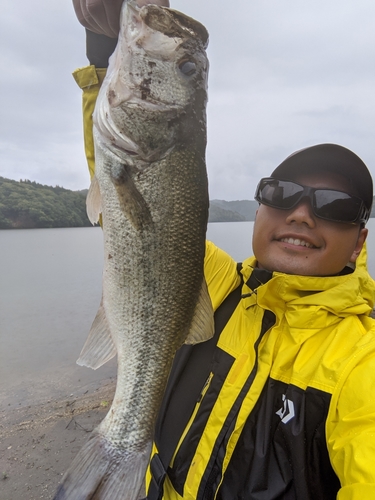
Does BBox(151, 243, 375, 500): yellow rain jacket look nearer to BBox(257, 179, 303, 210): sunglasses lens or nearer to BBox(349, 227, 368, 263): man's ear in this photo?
BBox(349, 227, 368, 263): man's ear

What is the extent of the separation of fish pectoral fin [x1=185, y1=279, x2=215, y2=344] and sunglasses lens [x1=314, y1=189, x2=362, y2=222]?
0.87 metres

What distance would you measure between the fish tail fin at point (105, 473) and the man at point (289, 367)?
0.28m

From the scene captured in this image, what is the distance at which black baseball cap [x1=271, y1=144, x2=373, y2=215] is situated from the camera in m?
2.15

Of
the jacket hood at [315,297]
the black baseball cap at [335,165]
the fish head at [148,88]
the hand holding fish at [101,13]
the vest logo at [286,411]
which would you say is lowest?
the vest logo at [286,411]

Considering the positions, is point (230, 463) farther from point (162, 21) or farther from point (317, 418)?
point (162, 21)

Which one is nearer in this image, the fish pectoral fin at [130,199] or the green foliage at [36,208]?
the fish pectoral fin at [130,199]

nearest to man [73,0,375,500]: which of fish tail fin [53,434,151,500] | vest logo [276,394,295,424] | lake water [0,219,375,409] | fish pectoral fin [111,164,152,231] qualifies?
vest logo [276,394,295,424]

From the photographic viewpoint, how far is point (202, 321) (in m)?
1.81

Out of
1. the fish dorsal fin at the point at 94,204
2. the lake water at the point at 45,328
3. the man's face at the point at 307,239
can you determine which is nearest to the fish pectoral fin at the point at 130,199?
the fish dorsal fin at the point at 94,204

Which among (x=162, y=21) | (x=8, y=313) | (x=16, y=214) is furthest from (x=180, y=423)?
(x=16, y=214)

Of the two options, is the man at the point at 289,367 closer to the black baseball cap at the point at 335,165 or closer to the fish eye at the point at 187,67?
the black baseball cap at the point at 335,165

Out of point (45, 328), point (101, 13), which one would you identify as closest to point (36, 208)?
point (45, 328)

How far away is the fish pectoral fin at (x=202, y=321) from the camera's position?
5.90ft

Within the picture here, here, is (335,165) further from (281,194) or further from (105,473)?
Answer: (105,473)
